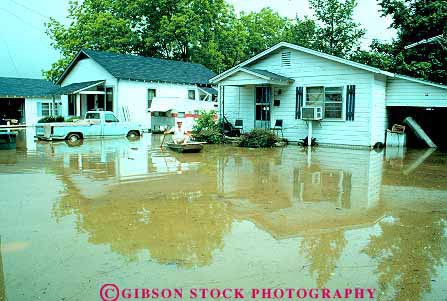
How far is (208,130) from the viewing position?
1944 cm

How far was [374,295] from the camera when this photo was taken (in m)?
3.96

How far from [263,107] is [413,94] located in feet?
21.8

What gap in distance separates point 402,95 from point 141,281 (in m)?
16.3

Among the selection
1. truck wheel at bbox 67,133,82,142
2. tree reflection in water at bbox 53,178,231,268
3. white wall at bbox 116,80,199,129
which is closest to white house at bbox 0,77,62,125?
white wall at bbox 116,80,199,129

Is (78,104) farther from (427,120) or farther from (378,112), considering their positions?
(427,120)

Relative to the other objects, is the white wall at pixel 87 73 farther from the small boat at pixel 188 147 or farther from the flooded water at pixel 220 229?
the flooded water at pixel 220 229

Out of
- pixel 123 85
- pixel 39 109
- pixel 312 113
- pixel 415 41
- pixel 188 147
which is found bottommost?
pixel 188 147

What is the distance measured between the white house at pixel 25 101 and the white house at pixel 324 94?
18488mm

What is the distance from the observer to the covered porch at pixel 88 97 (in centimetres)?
2664

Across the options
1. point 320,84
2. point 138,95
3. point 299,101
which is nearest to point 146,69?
point 138,95

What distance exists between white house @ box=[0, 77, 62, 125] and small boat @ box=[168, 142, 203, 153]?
20.1 metres

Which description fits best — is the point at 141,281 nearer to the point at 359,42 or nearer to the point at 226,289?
the point at 226,289

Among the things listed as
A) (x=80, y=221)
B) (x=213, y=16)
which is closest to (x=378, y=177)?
(x=80, y=221)

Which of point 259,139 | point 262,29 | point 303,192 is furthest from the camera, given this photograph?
point 262,29
